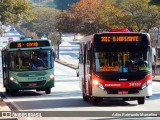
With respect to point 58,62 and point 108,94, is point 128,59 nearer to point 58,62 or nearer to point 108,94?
point 108,94

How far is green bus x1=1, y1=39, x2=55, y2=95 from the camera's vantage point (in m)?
29.6

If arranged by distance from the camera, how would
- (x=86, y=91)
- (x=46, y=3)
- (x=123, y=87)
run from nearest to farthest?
(x=123, y=87) < (x=86, y=91) < (x=46, y=3)

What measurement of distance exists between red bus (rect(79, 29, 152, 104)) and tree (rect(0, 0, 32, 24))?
4.34 m

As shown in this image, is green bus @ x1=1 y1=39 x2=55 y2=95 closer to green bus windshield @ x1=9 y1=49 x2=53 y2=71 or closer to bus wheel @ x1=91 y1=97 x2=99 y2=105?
green bus windshield @ x1=9 y1=49 x2=53 y2=71

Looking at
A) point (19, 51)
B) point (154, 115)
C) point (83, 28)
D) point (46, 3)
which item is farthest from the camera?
point (46, 3)

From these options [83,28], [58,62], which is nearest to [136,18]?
[83,28]

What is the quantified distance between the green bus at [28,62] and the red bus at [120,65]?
7.58 meters

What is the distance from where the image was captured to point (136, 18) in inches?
2453

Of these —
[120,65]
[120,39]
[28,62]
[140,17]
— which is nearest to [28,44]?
[28,62]

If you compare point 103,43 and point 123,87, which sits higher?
point 103,43

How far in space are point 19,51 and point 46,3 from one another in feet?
542

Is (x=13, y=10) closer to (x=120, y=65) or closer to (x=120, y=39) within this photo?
(x=120, y=39)

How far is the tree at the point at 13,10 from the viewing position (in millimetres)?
24952

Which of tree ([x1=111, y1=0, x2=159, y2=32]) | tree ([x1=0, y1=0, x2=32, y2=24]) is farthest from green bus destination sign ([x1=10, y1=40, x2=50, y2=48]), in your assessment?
tree ([x1=111, y1=0, x2=159, y2=32])
